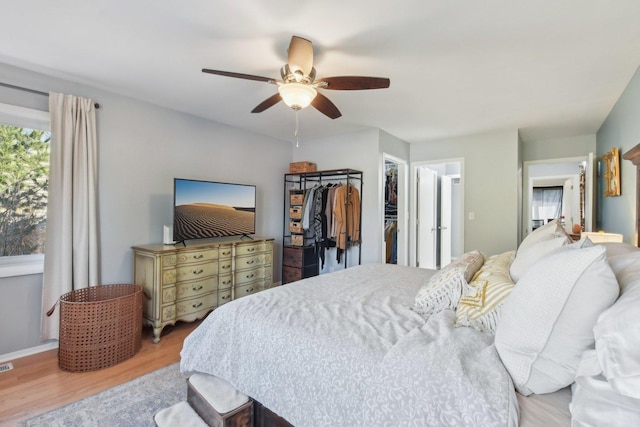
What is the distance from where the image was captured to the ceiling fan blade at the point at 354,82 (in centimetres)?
195

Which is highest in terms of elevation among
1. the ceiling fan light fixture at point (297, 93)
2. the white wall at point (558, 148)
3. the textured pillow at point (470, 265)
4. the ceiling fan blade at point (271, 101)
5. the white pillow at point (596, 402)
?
the white wall at point (558, 148)

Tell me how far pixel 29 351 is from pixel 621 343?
3.65 meters

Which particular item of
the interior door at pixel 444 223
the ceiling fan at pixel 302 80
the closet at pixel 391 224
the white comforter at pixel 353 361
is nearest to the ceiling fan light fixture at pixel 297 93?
the ceiling fan at pixel 302 80

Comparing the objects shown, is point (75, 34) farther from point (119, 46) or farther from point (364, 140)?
point (364, 140)

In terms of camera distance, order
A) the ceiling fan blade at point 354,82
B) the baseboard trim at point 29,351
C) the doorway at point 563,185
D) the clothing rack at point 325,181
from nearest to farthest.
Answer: the ceiling fan blade at point 354,82
the baseboard trim at point 29,351
the clothing rack at point 325,181
the doorway at point 563,185

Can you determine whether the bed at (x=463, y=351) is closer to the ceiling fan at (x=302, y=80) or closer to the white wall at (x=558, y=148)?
the ceiling fan at (x=302, y=80)

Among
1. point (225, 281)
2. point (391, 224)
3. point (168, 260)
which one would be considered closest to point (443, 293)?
point (168, 260)

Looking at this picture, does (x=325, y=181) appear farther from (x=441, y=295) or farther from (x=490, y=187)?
(x=441, y=295)

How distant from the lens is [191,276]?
2.99m

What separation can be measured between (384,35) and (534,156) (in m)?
3.92

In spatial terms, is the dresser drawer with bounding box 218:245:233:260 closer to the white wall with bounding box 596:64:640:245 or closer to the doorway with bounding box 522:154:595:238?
the white wall with bounding box 596:64:640:245

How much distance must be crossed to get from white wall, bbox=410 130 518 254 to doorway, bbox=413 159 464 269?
5.0 inches

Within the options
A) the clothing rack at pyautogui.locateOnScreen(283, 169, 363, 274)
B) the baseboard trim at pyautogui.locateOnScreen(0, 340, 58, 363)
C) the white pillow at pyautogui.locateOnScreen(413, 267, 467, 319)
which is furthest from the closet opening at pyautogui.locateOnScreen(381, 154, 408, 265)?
the baseboard trim at pyautogui.locateOnScreen(0, 340, 58, 363)

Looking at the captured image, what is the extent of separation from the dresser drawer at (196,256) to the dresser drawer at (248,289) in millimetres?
536
